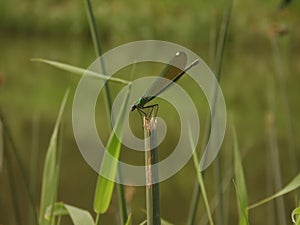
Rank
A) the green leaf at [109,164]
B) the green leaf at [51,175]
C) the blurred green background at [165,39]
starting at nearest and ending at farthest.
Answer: the green leaf at [109,164]
the green leaf at [51,175]
the blurred green background at [165,39]

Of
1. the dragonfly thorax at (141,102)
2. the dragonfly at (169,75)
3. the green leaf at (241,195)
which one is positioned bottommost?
the green leaf at (241,195)

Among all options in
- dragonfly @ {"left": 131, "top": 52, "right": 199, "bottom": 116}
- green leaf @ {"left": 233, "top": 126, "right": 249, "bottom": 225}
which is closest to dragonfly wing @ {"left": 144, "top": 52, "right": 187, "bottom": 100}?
dragonfly @ {"left": 131, "top": 52, "right": 199, "bottom": 116}

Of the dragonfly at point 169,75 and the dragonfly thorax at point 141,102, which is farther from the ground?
the dragonfly at point 169,75

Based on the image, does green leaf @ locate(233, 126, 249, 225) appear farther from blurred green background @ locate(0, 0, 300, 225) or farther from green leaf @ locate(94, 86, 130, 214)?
blurred green background @ locate(0, 0, 300, 225)

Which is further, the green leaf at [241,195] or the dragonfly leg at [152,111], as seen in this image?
the green leaf at [241,195]

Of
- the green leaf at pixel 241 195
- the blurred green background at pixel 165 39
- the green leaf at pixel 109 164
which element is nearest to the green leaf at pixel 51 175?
the green leaf at pixel 109 164

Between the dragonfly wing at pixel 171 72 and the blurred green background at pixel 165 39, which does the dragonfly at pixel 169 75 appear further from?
the blurred green background at pixel 165 39

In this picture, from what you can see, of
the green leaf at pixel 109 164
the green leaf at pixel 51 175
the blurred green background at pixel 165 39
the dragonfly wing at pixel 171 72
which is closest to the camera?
the dragonfly wing at pixel 171 72
